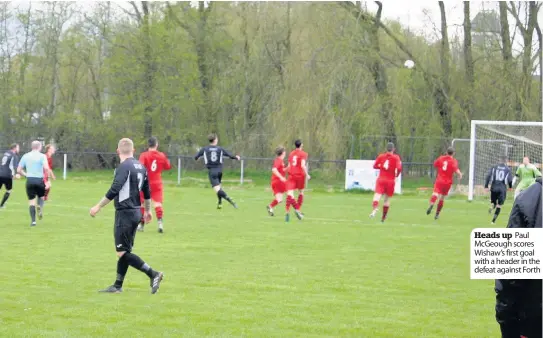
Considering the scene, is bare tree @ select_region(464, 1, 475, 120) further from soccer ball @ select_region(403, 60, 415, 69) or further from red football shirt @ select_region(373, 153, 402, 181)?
red football shirt @ select_region(373, 153, 402, 181)

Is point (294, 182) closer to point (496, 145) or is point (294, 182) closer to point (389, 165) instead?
point (389, 165)

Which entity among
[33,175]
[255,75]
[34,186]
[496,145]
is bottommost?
[34,186]

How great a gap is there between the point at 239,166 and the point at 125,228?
33.9m

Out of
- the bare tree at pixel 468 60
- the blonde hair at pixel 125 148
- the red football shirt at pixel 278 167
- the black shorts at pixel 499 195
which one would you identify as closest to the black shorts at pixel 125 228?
the blonde hair at pixel 125 148

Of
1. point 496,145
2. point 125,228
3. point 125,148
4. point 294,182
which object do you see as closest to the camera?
point 125,228

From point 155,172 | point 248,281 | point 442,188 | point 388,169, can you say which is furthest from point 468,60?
point 248,281

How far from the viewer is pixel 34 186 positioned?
1925 centimetres

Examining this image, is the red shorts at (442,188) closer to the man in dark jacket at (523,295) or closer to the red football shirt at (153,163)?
the red football shirt at (153,163)

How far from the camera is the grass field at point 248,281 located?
28.7 ft

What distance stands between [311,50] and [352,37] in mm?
1810

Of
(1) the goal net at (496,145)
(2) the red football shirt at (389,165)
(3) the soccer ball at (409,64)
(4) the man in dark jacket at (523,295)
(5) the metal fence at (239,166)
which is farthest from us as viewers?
(5) the metal fence at (239,166)

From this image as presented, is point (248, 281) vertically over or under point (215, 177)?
under

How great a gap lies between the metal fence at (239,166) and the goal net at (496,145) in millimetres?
5732

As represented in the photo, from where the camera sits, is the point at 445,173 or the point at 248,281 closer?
the point at 248,281
